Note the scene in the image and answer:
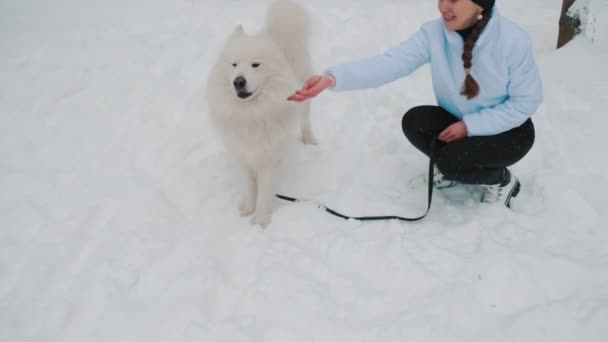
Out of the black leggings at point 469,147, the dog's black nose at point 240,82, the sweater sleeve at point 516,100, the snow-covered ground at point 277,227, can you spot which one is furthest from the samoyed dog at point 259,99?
the sweater sleeve at point 516,100

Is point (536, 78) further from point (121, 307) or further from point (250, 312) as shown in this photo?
point (121, 307)

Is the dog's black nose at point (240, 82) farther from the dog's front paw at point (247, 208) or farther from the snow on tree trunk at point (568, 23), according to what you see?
the snow on tree trunk at point (568, 23)

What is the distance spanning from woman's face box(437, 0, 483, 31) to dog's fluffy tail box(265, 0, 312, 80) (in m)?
1.06

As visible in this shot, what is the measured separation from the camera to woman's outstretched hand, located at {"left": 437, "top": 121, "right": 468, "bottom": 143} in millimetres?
2029

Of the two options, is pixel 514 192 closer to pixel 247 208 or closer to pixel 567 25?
pixel 247 208

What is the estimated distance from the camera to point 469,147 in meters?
2.09

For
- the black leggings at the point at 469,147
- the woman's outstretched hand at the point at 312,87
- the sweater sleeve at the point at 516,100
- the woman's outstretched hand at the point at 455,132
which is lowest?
the black leggings at the point at 469,147

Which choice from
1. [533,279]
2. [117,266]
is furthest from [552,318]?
[117,266]

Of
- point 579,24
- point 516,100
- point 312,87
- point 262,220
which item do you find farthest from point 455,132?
point 579,24

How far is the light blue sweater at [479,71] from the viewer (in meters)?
1.82

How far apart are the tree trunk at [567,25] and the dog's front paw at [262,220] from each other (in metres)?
3.65

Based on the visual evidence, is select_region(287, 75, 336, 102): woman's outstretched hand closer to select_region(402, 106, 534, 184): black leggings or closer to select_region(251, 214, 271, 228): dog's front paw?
select_region(402, 106, 534, 184): black leggings

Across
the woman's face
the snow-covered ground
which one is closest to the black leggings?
the snow-covered ground

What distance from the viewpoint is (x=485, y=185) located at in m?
2.27
